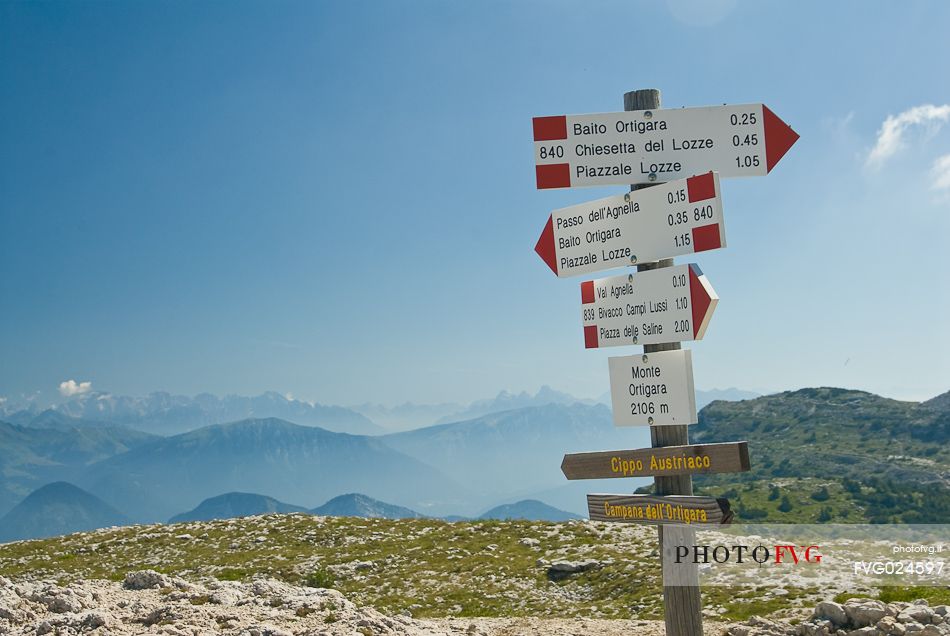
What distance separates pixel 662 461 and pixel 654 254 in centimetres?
248

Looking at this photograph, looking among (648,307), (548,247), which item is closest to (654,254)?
(648,307)

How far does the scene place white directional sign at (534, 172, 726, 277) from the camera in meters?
8.90

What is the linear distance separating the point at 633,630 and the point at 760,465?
156 m

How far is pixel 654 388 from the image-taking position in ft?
30.7

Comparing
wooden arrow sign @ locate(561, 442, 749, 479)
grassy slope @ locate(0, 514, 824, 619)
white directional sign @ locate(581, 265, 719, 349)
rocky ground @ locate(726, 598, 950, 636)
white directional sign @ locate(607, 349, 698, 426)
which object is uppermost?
white directional sign @ locate(581, 265, 719, 349)

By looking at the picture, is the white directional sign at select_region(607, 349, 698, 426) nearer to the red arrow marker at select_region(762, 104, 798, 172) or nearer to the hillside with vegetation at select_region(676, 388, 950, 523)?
the red arrow marker at select_region(762, 104, 798, 172)

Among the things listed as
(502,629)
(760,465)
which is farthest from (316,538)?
(760,465)

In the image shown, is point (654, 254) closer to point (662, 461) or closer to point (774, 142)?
point (774, 142)

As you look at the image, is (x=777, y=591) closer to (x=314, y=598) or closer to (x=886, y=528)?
(x=886, y=528)

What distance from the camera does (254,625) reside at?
36.2 ft

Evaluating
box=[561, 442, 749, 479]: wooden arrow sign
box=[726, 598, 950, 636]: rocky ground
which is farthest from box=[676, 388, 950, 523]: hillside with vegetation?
box=[561, 442, 749, 479]: wooden arrow sign

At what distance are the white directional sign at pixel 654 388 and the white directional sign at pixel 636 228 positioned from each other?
123 centimetres

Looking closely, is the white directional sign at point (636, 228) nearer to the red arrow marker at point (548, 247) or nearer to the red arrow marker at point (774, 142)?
the red arrow marker at point (548, 247)

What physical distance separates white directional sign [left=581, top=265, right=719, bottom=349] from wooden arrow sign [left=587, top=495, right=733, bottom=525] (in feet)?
6.09
